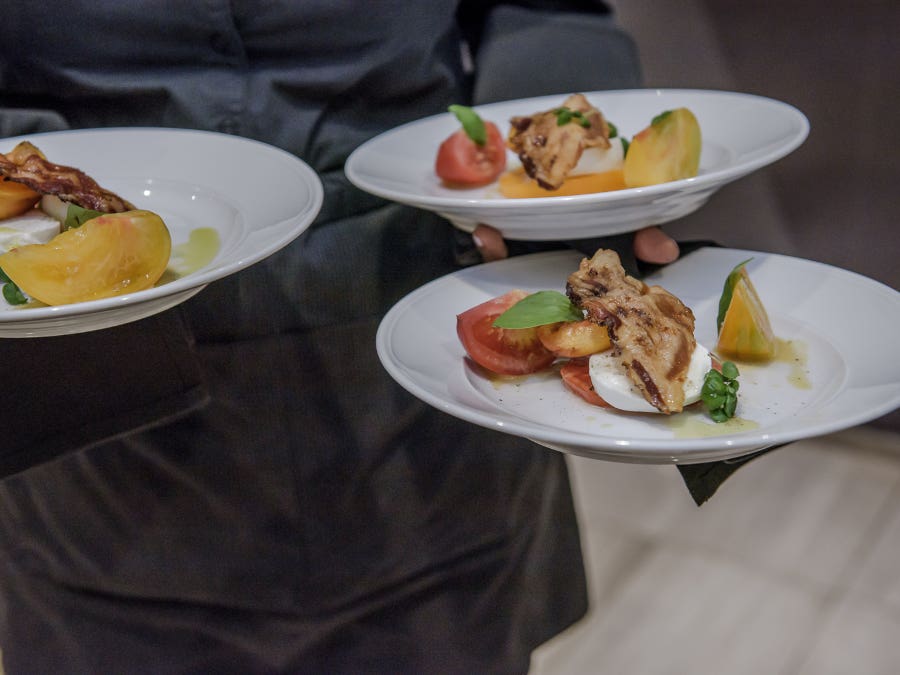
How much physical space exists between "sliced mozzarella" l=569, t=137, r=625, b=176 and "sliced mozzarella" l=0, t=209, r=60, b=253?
449 mm

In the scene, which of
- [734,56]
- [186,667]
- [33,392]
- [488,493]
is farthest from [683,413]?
[734,56]

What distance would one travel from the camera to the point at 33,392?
622 millimetres

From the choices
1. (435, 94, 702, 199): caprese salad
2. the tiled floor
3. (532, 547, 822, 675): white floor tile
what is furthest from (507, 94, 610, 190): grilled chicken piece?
(532, 547, 822, 675): white floor tile

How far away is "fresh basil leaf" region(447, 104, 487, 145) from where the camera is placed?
798mm

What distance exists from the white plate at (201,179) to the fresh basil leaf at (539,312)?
16cm

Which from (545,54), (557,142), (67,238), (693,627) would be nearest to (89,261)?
(67,238)

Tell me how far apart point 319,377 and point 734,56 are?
131 cm

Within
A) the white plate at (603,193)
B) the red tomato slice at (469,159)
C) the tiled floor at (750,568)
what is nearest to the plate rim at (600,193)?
the white plate at (603,193)

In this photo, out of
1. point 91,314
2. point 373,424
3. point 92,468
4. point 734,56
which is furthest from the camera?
point 734,56

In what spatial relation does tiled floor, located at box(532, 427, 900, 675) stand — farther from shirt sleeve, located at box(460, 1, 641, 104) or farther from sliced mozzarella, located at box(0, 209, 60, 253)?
sliced mozzarella, located at box(0, 209, 60, 253)

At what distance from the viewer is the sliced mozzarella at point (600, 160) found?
2.60 feet

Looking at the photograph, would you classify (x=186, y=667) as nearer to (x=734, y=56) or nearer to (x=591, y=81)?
(x=591, y=81)

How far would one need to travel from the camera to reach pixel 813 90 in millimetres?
1707

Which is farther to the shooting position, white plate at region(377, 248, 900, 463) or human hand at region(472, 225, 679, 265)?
human hand at region(472, 225, 679, 265)
